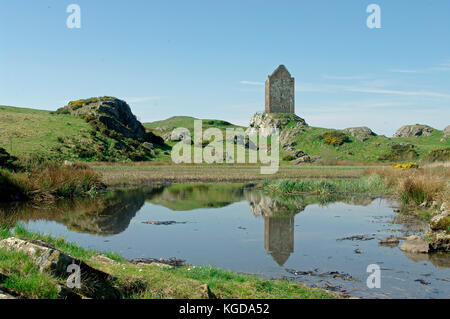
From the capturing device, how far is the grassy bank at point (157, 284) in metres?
6.32

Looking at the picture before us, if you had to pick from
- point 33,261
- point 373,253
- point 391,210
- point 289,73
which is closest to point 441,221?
point 373,253

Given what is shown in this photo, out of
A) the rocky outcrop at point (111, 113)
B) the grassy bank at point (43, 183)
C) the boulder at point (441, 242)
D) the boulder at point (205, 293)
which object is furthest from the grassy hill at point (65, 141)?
the boulder at point (205, 293)

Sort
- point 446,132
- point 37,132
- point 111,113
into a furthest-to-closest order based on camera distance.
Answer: point 446,132 → point 111,113 → point 37,132

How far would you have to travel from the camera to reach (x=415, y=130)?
105 meters

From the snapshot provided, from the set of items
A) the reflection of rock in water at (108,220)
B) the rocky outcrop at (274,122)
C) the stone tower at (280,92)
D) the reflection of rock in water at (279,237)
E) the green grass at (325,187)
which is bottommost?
the reflection of rock in water at (279,237)

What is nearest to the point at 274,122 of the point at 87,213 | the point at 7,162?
the point at 7,162

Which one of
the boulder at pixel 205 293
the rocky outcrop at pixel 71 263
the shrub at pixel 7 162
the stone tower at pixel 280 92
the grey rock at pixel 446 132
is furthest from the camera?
the stone tower at pixel 280 92

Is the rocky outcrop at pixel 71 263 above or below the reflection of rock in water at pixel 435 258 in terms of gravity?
above

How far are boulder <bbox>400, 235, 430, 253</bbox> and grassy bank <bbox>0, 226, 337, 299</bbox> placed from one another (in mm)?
5866

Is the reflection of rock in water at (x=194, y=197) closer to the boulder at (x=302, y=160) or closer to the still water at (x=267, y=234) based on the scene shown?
the still water at (x=267, y=234)

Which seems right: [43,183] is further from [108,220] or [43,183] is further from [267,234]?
[267,234]

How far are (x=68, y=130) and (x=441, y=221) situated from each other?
2753 inches

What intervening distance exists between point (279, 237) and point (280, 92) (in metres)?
102

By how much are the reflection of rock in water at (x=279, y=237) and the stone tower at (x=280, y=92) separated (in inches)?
3729
